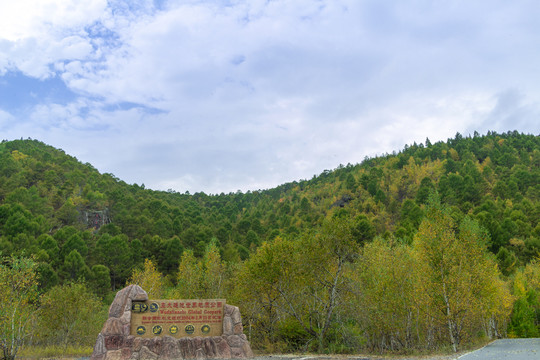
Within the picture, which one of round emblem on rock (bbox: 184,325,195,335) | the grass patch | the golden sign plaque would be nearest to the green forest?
the grass patch

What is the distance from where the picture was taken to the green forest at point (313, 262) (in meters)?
18.3

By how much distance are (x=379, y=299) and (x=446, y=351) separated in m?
3.56

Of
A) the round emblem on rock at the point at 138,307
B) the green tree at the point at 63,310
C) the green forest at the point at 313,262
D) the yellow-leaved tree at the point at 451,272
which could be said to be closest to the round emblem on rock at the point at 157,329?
the round emblem on rock at the point at 138,307

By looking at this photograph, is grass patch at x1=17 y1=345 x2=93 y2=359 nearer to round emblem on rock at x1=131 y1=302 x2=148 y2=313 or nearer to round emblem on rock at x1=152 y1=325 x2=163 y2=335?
round emblem on rock at x1=131 y1=302 x2=148 y2=313

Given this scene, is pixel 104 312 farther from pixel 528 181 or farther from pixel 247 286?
pixel 528 181

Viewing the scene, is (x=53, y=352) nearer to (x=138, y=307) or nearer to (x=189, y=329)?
(x=138, y=307)

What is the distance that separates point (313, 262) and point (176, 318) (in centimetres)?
730

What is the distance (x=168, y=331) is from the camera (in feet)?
55.8

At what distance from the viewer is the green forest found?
60.2ft

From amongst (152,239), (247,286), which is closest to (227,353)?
(247,286)

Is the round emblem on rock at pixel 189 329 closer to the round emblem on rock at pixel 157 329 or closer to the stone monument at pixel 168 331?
the stone monument at pixel 168 331

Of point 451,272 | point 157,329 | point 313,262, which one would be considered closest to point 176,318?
point 157,329

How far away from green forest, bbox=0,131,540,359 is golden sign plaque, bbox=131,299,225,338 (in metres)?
3.68

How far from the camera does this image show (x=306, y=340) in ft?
66.4
